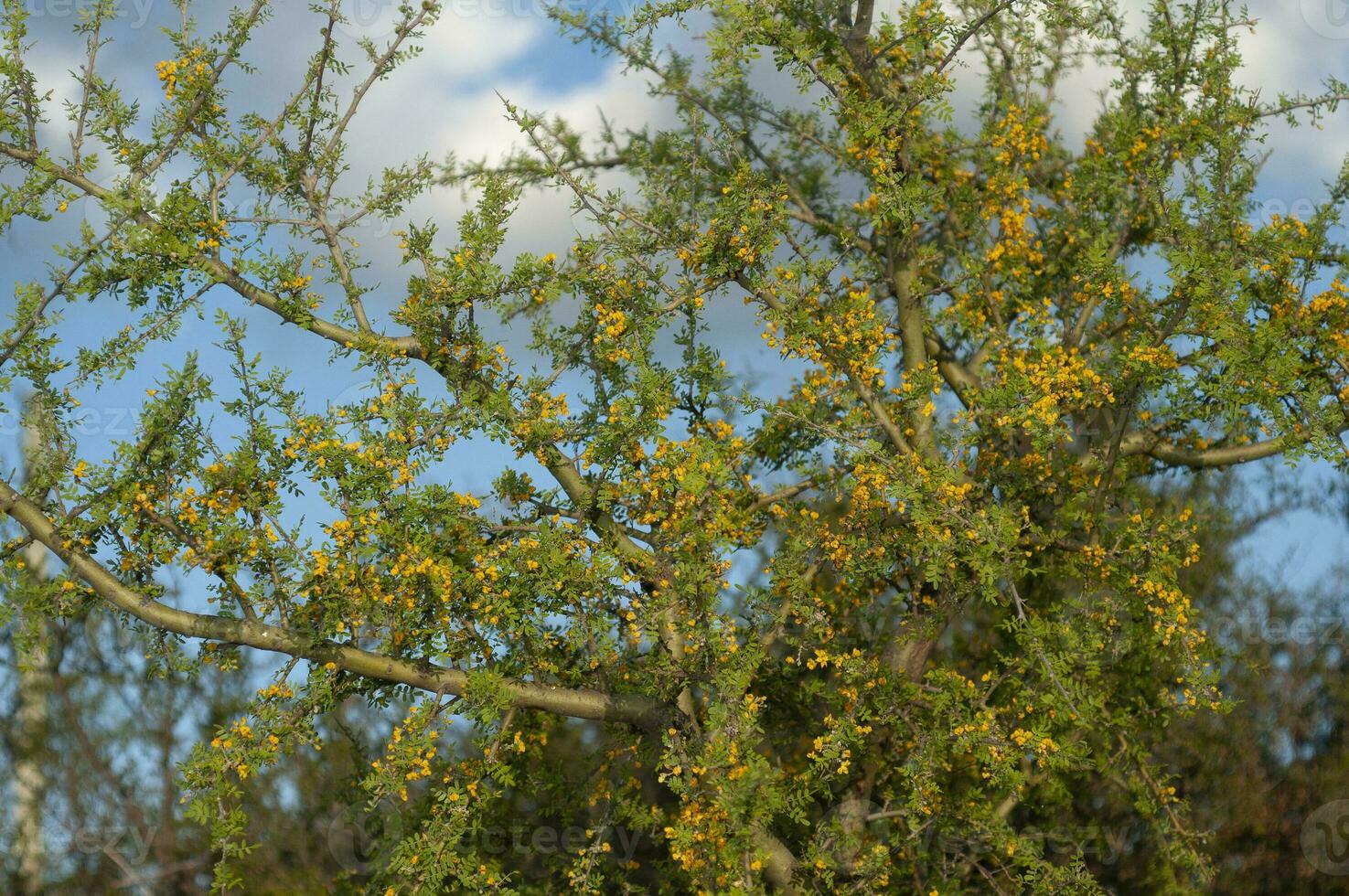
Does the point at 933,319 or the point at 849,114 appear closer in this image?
the point at 849,114

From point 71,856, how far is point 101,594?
426cm

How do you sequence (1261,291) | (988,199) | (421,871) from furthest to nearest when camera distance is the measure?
(988,199), (1261,291), (421,871)

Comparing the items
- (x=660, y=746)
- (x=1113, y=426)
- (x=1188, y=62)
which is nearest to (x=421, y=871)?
(x=660, y=746)

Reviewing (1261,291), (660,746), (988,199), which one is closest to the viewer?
(660,746)

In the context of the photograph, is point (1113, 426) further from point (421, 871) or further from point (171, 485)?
point (171, 485)

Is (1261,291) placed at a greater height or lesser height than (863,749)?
greater

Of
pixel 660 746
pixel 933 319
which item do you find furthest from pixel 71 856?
pixel 933 319

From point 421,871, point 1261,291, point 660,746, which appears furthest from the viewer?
point 1261,291

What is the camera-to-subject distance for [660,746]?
29.5ft

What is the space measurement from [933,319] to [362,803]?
5.71 metres

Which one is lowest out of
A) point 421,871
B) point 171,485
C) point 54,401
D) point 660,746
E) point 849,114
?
point 421,871

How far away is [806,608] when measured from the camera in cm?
830

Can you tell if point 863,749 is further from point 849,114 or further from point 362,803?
point 849,114

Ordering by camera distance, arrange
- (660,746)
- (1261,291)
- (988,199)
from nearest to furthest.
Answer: (660,746)
(1261,291)
(988,199)
